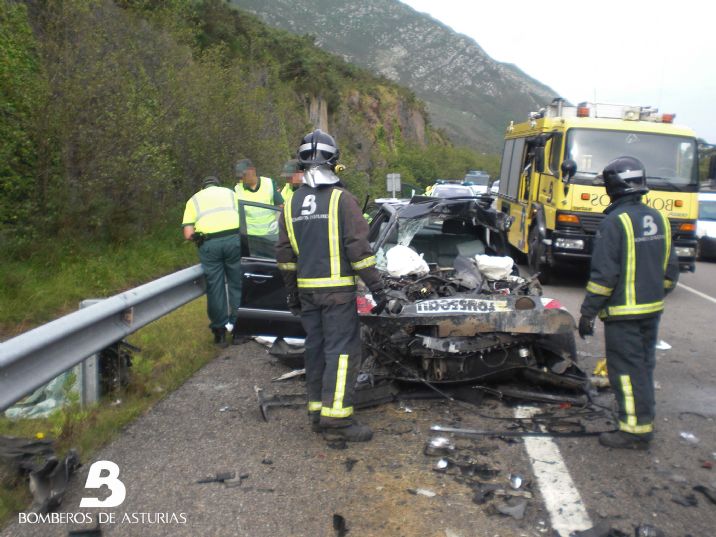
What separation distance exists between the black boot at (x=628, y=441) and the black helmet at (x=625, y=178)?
5.25 ft

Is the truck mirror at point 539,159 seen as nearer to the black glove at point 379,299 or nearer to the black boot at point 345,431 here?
the black glove at point 379,299

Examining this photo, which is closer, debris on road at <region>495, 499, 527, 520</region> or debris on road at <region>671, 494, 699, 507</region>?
debris on road at <region>495, 499, 527, 520</region>

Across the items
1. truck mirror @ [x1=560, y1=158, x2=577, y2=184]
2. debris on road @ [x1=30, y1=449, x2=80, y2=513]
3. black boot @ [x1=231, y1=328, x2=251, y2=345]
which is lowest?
black boot @ [x1=231, y1=328, x2=251, y2=345]

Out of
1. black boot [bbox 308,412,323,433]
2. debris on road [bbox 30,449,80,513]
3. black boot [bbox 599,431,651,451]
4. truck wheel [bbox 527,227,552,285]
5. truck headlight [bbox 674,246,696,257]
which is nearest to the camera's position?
debris on road [bbox 30,449,80,513]

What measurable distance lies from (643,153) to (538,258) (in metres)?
2.28

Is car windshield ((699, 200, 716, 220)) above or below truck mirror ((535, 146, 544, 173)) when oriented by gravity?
below

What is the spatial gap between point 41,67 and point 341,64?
49666 millimetres

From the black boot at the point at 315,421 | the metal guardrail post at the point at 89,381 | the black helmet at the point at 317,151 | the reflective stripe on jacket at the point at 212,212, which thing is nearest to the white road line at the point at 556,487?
the black boot at the point at 315,421

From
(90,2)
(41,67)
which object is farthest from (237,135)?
(41,67)

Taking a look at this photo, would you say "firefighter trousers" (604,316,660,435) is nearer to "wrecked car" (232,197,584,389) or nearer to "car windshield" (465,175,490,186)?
"wrecked car" (232,197,584,389)

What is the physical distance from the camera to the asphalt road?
3.60 meters

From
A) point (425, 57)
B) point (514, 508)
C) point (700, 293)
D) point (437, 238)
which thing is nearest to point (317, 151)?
point (437, 238)

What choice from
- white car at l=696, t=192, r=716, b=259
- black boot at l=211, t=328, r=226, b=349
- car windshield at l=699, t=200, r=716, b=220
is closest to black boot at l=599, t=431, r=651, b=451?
black boot at l=211, t=328, r=226, b=349

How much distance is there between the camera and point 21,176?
401 inches
